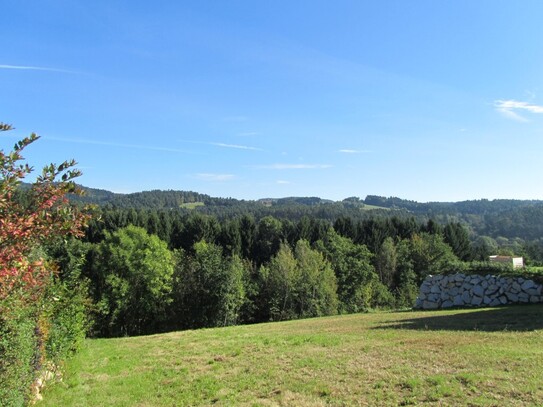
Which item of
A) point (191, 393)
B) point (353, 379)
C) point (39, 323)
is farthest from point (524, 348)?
point (39, 323)

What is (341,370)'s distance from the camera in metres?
8.13

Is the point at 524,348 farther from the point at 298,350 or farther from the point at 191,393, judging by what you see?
the point at 191,393

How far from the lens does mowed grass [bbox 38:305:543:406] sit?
6430mm

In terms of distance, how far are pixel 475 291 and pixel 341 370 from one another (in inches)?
575

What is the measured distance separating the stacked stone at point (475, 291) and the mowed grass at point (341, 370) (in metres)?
6.00

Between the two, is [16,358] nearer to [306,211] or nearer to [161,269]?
[161,269]

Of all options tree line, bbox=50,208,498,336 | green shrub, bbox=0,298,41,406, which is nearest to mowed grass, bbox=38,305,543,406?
green shrub, bbox=0,298,41,406

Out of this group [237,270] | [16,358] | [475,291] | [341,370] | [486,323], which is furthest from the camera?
[237,270]

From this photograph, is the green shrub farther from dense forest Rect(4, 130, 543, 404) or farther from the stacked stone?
the stacked stone

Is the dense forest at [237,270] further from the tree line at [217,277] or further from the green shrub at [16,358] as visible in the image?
the green shrub at [16,358]

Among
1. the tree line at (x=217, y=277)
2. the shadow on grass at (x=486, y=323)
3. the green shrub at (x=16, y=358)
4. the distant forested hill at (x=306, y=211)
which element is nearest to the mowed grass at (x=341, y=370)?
Answer: the shadow on grass at (x=486, y=323)

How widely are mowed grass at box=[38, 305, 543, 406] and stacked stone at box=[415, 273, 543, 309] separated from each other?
6.00m

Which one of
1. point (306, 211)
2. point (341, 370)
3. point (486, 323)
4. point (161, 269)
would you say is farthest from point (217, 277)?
point (306, 211)

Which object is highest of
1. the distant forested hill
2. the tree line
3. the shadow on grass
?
the distant forested hill
